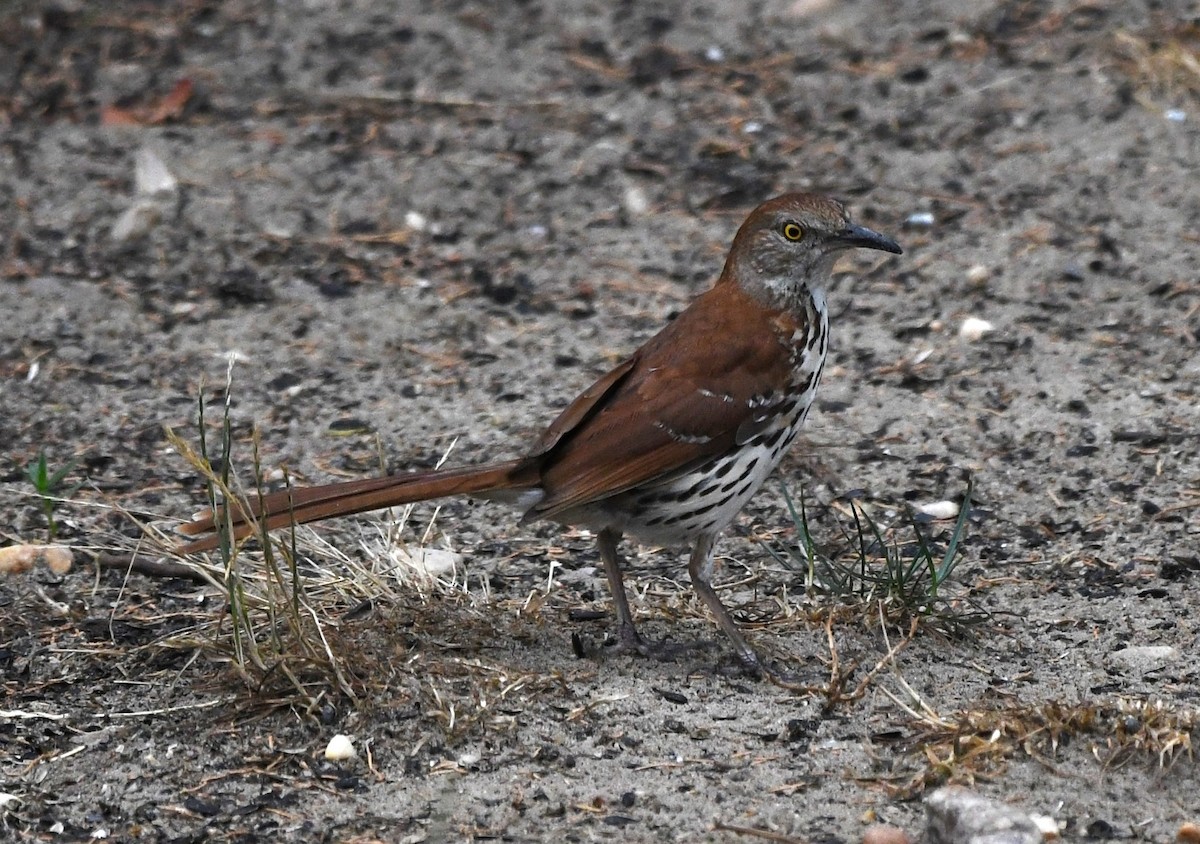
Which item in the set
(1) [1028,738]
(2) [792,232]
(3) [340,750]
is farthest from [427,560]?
(1) [1028,738]

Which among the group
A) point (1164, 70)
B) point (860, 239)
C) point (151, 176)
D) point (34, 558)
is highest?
point (860, 239)

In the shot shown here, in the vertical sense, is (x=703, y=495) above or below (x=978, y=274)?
above

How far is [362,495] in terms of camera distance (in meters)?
3.94

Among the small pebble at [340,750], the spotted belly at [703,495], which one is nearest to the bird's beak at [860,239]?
the spotted belly at [703,495]

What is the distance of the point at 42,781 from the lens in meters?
3.57

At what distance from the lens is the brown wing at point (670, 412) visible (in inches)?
158

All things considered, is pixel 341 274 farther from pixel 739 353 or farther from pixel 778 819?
pixel 778 819

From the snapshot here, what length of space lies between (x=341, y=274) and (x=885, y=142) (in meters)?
2.29

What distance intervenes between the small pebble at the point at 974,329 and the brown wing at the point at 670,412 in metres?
1.79

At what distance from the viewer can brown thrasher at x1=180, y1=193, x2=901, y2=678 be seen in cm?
400

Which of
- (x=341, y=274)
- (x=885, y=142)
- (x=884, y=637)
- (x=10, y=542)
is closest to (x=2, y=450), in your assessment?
(x=10, y=542)

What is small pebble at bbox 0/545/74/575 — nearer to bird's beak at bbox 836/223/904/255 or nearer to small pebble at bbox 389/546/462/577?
small pebble at bbox 389/546/462/577

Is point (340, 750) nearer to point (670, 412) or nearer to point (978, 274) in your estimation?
point (670, 412)

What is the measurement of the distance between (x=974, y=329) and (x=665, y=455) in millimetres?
2256
